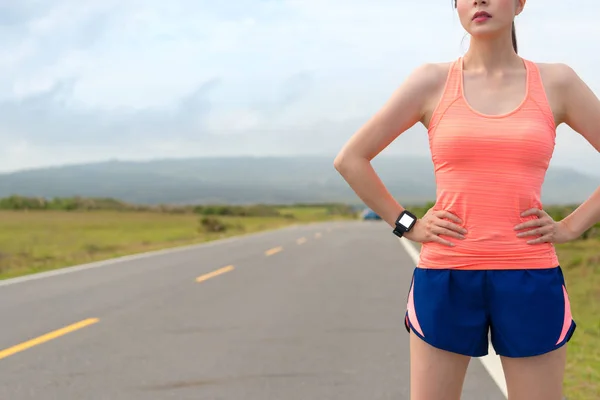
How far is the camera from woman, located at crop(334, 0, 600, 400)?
7.18 ft

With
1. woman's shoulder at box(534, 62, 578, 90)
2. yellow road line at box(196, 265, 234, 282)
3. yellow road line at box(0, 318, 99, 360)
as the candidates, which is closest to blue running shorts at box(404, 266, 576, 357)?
woman's shoulder at box(534, 62, 578, 90)

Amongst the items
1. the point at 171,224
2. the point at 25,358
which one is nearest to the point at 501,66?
the point at 25,358

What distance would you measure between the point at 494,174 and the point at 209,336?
226 inches

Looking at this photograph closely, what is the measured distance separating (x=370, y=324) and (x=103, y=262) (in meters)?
9.01

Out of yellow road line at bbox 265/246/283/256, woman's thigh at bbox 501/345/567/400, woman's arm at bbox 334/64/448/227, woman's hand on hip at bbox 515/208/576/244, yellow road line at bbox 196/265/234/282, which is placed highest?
woman's arm at bbox 334/64/448/227

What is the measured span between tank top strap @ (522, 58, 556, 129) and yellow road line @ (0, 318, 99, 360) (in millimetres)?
5596

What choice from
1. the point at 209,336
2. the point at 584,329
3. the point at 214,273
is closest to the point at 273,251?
the point at 214,273

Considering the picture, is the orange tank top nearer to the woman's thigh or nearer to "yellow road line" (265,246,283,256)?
the woman's thigh

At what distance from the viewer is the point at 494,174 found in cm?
218

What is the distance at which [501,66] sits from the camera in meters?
2.34

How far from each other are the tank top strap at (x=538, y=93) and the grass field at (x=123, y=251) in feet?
12.1

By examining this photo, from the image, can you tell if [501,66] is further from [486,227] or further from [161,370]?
[161,370]

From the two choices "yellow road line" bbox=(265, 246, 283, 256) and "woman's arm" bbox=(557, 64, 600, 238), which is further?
"yellow road line" bbox=(265, 246, 283, 256)

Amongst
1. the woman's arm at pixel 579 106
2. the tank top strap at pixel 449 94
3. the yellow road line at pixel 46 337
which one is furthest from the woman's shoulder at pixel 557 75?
the yellow road line at pixel 46 337
